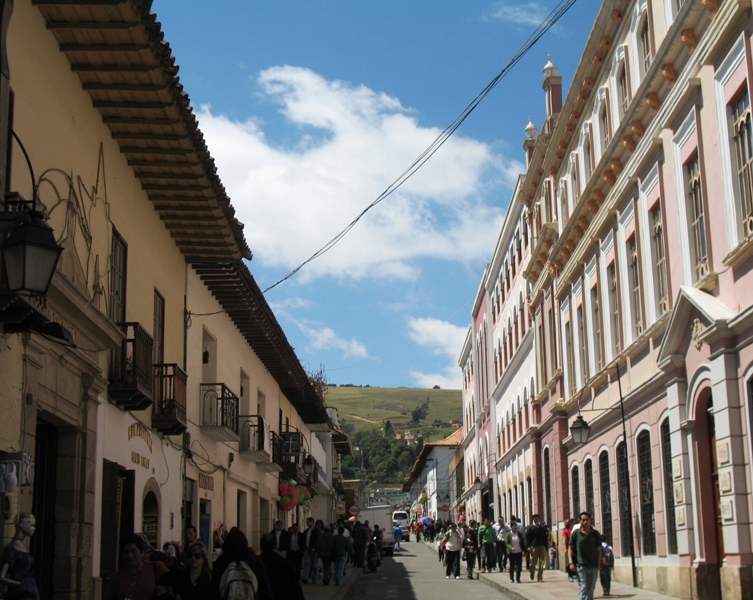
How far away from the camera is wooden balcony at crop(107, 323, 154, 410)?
1407cm

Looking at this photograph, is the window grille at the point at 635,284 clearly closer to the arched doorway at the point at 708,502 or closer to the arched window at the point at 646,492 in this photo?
the arched window at the point at 646,492

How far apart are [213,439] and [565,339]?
11.0 metres

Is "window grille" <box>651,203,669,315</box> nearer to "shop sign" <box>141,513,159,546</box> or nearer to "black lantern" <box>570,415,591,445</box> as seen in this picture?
"black lantern" <box>570,415,591,445</box>

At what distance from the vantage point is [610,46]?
72.3 feet

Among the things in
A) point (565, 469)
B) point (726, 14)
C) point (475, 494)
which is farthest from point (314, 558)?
point (475, 494)

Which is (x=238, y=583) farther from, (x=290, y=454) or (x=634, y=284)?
(x=290, y=454)

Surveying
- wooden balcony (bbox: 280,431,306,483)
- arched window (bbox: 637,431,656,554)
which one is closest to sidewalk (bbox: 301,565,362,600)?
wooden balcony (bbox: 280,431,306,483)

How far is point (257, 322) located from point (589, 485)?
28.7 feet

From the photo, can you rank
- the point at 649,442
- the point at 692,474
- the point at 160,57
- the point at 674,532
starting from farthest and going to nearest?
the point at 649,442 → the point at 674,532 → the point at 692,474 → the point at 160,57

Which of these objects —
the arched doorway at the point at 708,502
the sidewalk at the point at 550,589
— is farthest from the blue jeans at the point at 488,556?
the arched doorway at the point at 708,502

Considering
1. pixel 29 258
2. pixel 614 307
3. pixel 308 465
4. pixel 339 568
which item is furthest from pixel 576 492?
pixel 29 258

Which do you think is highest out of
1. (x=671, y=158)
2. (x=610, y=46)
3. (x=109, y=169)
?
(x=610, y=46)

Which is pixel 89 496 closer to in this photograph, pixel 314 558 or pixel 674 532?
pixel 674 532

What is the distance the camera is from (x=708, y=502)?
16.6 m
